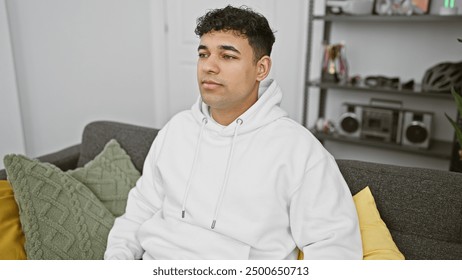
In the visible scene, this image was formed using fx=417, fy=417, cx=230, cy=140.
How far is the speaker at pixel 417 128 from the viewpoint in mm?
2462

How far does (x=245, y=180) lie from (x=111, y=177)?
1.76 feet

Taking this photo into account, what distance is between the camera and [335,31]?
2.78 m

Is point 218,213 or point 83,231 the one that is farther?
point 83,231

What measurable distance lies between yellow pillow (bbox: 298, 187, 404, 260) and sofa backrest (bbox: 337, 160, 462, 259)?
0.17 feet

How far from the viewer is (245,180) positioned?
108 cm

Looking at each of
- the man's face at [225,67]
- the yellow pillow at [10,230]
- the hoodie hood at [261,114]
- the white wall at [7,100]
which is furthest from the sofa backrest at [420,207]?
the white wall at [7,100]

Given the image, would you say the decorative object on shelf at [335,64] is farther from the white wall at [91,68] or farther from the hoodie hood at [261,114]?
the hoodie hood at [261,114]

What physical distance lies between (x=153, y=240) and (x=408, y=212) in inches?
28.1

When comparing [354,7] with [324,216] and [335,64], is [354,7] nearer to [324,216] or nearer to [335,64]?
[335,64]

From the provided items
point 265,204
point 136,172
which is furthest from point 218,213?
point 136,172

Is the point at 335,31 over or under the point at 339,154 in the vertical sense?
A: over

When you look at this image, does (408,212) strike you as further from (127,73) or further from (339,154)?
(127,73)

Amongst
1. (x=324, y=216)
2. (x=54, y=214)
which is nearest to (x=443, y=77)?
(x=324, y=216)
